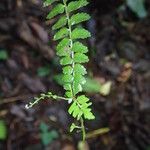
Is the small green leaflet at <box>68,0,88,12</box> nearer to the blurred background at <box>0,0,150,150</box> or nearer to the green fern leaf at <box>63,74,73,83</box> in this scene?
the green fern leaf at <box>63,74,73,83</box>

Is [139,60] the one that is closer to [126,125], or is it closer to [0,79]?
[126,125]

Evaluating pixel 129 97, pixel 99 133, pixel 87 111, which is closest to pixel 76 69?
pixel 87 111

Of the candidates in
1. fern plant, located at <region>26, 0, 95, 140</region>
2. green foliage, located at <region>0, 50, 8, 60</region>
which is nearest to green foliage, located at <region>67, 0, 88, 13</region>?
fern plant, located at <region>26, 0, 95, 140</region>

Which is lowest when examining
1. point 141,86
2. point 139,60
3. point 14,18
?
point 141,86

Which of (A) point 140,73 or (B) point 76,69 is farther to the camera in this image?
(A) point 140,73

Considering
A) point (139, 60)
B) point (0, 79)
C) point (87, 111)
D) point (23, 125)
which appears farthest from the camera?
point (139, 60)

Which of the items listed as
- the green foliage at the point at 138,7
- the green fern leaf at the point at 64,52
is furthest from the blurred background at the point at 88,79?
the green fern leaf at the point at 64,52

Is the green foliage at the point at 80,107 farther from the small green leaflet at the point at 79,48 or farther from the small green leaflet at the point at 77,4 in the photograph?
the small green leaflet at the point at 77,4

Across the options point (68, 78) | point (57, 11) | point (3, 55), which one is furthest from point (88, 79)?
point (68, 78)
